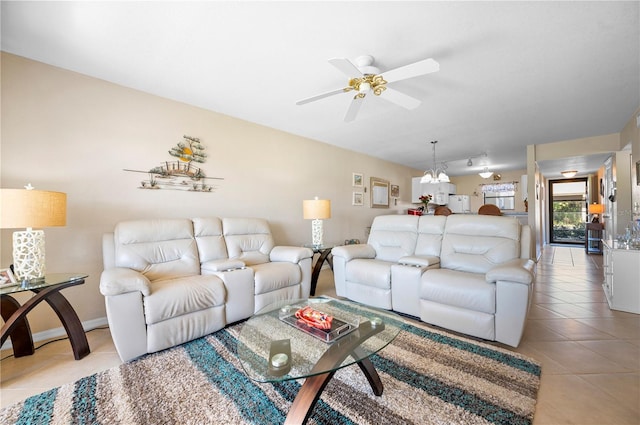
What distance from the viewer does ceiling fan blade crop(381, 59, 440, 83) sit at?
1781 millimetres

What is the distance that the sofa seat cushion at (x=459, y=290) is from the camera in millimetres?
2080

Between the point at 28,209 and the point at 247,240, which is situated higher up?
the point at 28,209

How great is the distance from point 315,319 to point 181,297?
1.20m

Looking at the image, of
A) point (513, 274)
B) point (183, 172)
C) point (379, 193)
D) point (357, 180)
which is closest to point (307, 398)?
point (513, 274)

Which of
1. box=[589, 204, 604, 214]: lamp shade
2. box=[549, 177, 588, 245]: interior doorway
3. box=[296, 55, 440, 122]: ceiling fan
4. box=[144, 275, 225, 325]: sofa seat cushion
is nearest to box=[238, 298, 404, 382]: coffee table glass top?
box=[144, 275, 225, 325]: sofa seat cushion

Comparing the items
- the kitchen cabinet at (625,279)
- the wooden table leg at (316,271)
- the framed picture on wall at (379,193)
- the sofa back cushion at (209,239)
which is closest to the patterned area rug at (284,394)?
the sofa back cushion at (209,239)

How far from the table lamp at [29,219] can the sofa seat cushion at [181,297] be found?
811 mm

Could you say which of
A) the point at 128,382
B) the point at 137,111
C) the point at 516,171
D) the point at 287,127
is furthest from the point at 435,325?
the point at 516,171

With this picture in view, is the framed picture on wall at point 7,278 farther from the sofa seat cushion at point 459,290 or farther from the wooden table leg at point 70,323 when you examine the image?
the sofa seat cushion at point 459,290

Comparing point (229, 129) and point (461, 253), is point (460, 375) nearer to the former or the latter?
point (461, 253)

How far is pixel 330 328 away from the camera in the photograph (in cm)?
144

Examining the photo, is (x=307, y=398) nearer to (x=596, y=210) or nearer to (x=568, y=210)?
(x=596, y=210)

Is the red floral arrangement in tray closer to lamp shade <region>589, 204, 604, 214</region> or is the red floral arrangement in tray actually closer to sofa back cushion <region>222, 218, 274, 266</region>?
sofa back cushion <region>222, 218, 274, 266</region>

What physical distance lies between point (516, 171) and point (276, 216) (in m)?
7.50
